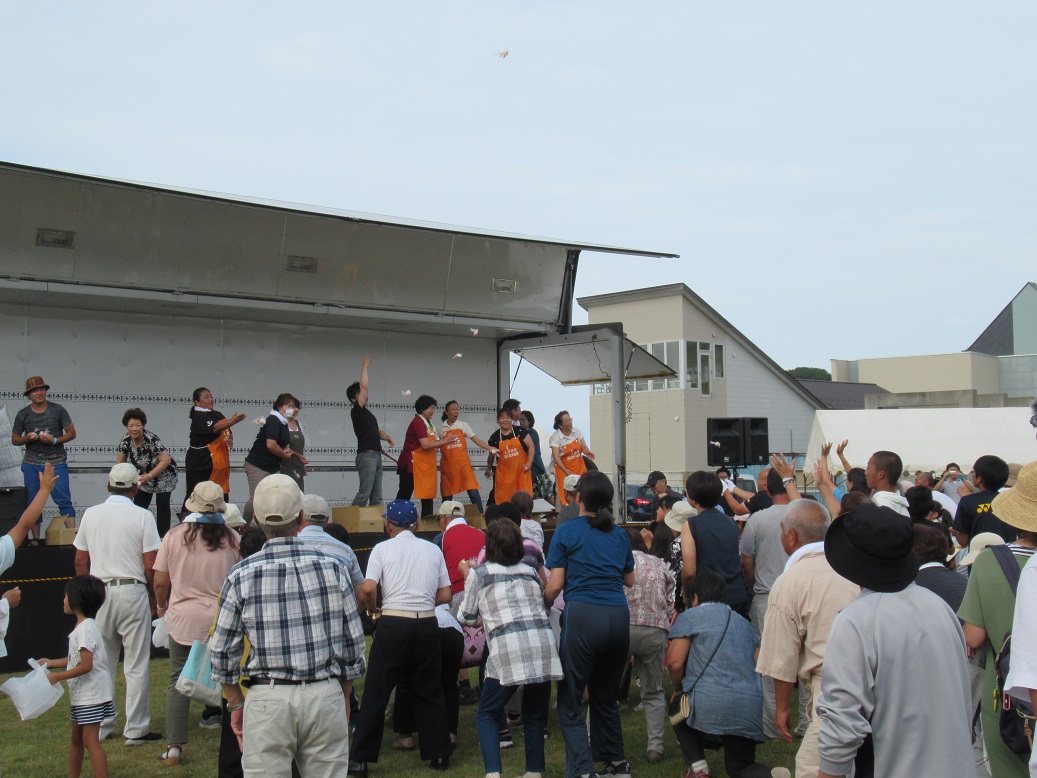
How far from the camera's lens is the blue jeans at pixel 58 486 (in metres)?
9.81

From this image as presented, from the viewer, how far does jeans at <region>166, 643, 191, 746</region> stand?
638cm

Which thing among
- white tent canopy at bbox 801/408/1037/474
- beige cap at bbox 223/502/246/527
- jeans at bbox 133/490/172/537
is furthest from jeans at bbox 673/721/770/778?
white tent canopy at bbox 801/408/1037/474

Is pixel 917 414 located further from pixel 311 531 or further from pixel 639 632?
pixel 311 531

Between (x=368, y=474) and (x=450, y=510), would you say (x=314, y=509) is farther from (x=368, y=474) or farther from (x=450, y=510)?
(x=368, y=474)

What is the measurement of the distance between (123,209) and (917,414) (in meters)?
18.1

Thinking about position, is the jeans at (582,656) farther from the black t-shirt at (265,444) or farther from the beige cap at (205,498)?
the black t-shirt at (265,444)

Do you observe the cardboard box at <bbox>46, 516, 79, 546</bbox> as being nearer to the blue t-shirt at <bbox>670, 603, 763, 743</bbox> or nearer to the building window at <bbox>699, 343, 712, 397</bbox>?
the blue t-shirt at <bbox>670, 603, 763, 743</bbox>

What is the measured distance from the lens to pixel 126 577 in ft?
22.4

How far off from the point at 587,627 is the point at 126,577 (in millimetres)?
3232

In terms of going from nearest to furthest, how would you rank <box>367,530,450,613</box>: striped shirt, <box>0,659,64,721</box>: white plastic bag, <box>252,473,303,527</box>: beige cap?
<box>252,473,303,527</box>: beige cap
<box>0,659,64,721</box>: white plastic bag
<box>367,530,450,613</box>: striped shirt

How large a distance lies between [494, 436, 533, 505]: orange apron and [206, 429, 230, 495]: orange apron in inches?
136

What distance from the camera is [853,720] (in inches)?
116

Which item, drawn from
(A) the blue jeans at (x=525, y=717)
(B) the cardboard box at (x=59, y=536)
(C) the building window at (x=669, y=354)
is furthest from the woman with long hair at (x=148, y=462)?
(C) the building window at (x=669, y=354)

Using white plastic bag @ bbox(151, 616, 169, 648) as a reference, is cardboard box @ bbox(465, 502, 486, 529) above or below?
above
